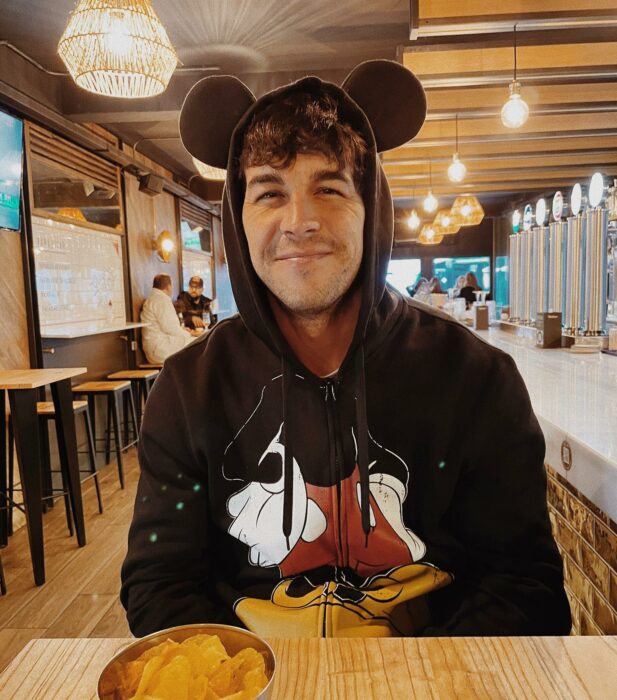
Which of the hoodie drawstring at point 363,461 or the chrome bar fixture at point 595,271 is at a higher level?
the chrome bar fixture at point 595,271

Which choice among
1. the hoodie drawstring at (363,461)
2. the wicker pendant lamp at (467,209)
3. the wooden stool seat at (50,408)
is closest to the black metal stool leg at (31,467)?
the wooden stool seat at (50,408)

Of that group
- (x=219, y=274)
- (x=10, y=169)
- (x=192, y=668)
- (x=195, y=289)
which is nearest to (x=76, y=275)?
(x=10, y=169)

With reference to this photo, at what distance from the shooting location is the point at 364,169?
1.27 metres

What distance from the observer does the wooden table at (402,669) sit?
2.27 feet

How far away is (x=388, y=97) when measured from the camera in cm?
132

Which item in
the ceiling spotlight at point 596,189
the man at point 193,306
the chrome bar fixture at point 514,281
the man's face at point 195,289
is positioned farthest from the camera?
the man's face at point 195,289

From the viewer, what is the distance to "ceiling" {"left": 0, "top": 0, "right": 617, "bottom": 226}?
3.49 metres

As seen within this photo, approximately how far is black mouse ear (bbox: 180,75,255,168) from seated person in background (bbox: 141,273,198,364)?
204 inches

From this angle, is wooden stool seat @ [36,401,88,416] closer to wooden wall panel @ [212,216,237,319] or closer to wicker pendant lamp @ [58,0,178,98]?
wicker pendant lamp @ [58,0,178,98]

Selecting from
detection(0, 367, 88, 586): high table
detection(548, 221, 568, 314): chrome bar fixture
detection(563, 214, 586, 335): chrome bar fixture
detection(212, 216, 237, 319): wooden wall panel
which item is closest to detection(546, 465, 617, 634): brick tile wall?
detection(563, 214, 586, 335): chrome bar fixture

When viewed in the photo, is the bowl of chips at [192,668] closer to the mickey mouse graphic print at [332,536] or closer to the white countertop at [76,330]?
the mickey mouse graphic print at [332,536]

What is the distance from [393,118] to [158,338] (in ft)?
17.8

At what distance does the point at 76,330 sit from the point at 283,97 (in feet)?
13.7

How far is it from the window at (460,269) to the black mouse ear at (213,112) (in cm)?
1398
